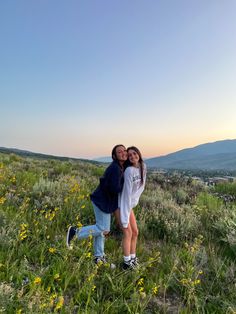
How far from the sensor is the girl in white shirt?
4004 millimetres

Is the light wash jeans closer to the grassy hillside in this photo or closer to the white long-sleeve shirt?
the grassy hillside

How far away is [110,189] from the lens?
13.6 ft

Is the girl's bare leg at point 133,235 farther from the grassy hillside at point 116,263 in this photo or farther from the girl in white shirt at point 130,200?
the grassy hillside at point 116,263

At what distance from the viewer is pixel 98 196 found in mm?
4305

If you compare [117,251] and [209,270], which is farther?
[117,251]

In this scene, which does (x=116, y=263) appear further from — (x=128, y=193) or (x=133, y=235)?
(x=128, y=193)

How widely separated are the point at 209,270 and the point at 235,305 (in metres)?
0.74

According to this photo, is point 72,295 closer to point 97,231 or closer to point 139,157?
point 97,231

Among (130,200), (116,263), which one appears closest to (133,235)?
(116,263)

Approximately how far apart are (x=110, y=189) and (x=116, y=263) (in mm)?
1013

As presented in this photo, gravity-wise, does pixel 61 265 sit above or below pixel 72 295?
above

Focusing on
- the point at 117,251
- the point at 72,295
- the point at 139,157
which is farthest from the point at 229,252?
the point at 72,295

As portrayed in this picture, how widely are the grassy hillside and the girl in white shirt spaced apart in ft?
0.69

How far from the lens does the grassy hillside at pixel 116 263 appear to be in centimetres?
297
